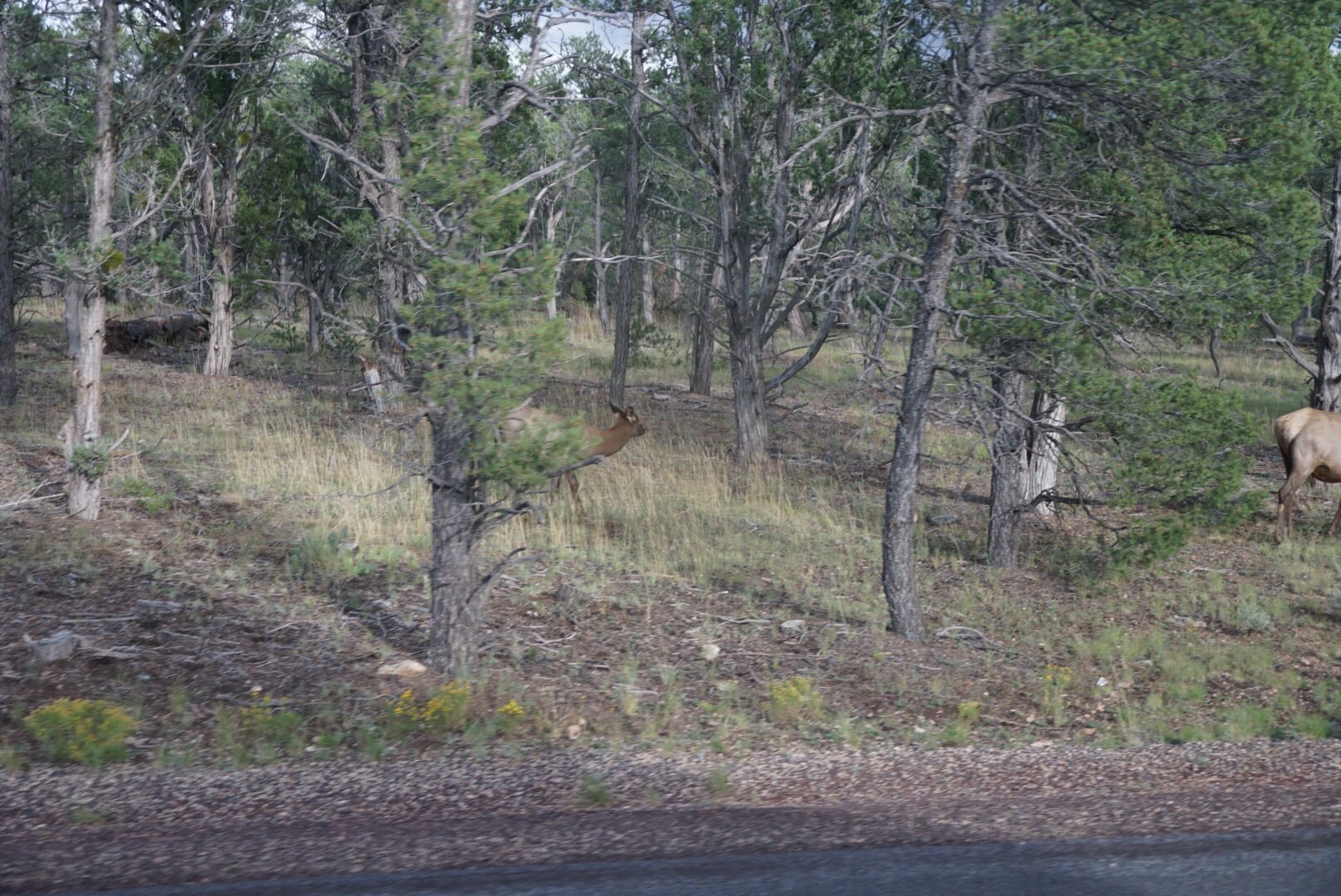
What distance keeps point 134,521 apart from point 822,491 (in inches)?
338

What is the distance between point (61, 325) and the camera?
3152 centimetres

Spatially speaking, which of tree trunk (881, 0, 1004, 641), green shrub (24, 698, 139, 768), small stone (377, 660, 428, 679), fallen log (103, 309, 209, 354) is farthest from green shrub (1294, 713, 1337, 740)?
fallen log (103, 309, 209, 354)

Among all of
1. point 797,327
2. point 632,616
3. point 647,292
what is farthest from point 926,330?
point 647,292

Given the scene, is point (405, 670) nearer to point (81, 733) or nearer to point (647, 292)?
point (81, 733)

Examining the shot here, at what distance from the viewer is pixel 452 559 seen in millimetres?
8336

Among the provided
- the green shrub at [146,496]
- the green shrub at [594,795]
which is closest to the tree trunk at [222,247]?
the green shrub at [146,496]

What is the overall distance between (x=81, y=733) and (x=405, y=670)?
7.64 feet

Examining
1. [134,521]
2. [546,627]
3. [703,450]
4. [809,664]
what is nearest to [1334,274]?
[703,450]

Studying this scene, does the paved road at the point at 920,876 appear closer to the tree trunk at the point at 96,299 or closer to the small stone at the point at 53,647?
the small stone at the point at 53,647

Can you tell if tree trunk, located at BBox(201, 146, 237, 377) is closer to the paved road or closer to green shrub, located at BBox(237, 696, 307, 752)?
green shrub, located at BBox(237, 696, 307, 752)

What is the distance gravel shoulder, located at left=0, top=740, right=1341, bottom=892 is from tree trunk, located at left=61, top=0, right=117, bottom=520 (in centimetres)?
611

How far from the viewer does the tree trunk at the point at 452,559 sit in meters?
8.17

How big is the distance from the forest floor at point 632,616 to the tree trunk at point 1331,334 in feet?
4.67

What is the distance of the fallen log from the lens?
25938 mm
